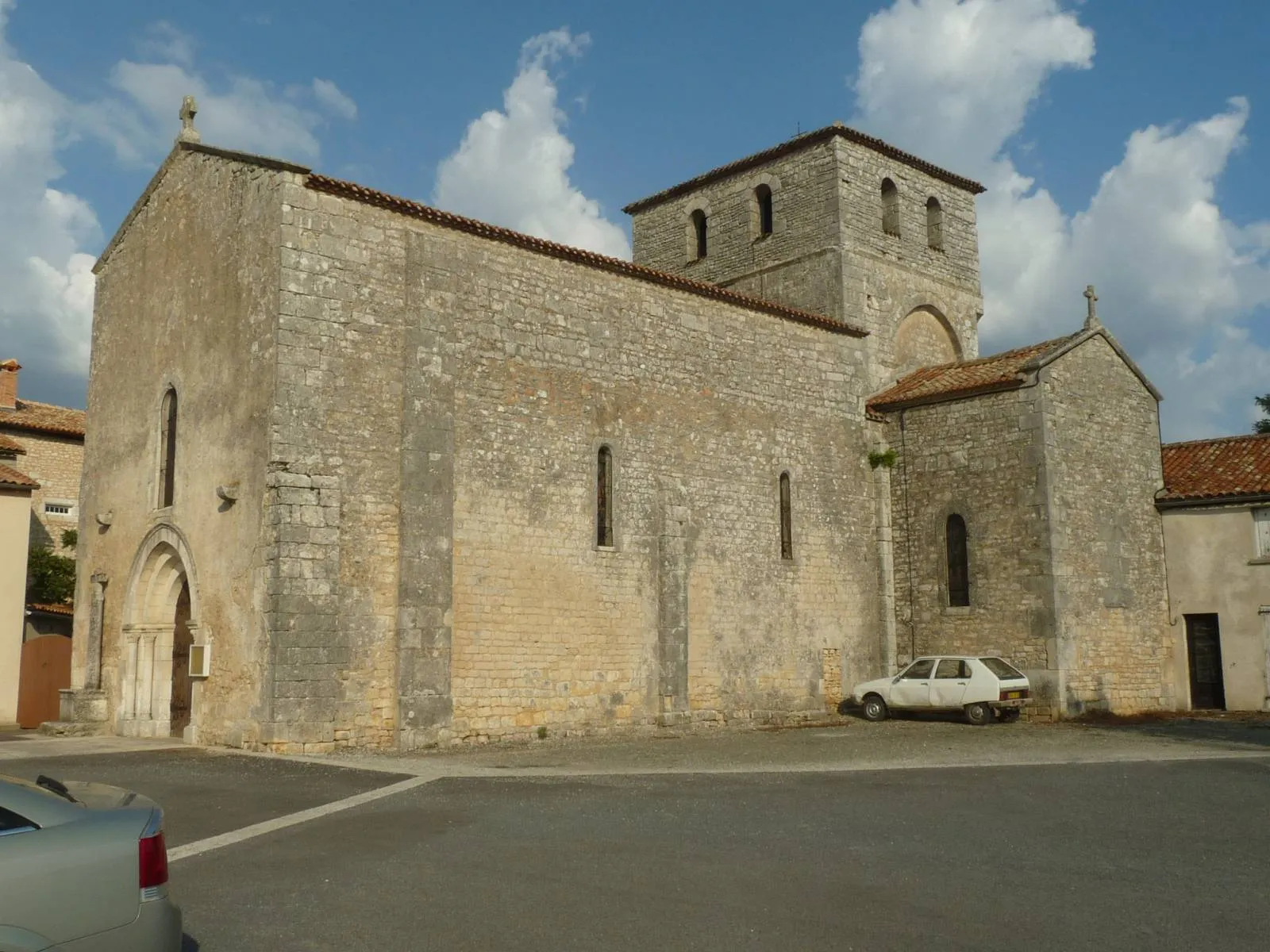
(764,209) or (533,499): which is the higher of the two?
(764,209)

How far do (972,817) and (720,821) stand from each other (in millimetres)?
2173

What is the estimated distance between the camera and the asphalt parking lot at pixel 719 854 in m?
6.18

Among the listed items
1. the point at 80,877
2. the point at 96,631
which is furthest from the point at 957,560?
the point at 80,877

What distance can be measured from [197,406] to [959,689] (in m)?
13.1

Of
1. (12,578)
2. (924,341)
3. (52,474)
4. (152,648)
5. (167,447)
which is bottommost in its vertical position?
(152,648)

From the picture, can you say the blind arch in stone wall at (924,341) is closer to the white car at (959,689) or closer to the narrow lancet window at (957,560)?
the narrow lancet window at (957,560)

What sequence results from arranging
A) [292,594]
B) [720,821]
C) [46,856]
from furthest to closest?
1. [292,594]
2. [720,821]
3. [46,856]

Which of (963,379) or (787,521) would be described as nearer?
(787,521)

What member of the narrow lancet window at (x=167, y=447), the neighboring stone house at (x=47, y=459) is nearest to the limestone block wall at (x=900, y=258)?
the narrow lancet window at (x=167, y=447)

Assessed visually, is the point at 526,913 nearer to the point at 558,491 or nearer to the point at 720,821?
the point at 720,821

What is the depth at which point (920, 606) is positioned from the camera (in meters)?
21.9

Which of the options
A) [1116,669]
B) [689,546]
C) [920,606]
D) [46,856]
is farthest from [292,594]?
[1116,669]

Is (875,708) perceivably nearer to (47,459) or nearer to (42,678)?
(42,678)

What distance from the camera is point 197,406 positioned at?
17031 mm
